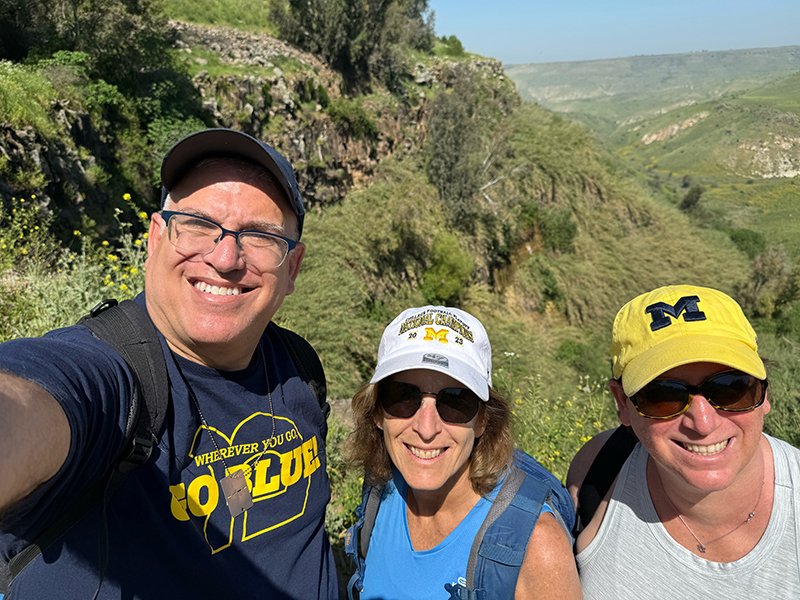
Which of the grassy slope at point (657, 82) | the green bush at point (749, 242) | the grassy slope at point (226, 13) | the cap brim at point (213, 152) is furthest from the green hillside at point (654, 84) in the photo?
the cap brim at point (213, 152)

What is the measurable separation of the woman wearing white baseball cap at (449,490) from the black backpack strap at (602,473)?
21 centimetres

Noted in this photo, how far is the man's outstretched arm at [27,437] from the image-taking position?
735 mm

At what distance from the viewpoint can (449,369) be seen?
4.84 feet

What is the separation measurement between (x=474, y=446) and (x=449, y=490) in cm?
19

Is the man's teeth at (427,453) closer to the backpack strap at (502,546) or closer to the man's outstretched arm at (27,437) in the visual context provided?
the backpack strap at (502,546)

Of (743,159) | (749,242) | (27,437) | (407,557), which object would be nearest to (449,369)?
(407,557)

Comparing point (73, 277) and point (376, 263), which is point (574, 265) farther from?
point (73, 277)

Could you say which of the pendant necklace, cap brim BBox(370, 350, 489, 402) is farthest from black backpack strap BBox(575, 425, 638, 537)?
the pendant necklace

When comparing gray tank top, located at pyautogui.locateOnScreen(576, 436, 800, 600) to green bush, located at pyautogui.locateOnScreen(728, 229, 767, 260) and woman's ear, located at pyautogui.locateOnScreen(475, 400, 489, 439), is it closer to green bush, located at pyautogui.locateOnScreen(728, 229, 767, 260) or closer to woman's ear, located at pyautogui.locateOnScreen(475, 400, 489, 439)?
woman's ear, located at pyautogui.locateOnScreen(475, 400, 489, 439)

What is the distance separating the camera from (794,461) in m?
1.27

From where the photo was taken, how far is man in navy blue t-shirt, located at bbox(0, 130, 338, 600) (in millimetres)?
938

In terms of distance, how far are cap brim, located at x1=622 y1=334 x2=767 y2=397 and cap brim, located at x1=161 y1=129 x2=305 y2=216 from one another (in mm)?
1351

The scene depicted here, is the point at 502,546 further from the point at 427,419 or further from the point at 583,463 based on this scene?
the point at 583,463

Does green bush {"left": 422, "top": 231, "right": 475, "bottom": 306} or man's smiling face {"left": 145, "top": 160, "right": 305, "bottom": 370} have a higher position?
man's smiling face {"left": 145, "top": 160, "right": 305, "bottom": 370}
